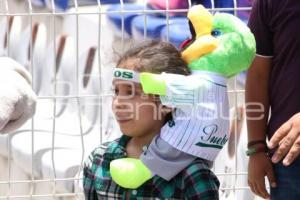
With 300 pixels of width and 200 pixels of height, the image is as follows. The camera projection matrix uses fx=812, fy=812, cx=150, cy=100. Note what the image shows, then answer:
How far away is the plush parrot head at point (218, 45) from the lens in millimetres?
1571

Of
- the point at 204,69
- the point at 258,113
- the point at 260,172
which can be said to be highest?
the point at 204,69

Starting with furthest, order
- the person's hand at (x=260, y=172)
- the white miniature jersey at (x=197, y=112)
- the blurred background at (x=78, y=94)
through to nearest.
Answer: the blurred background at (x=78, y=94), the person's hand at (x=260, y=172), the white miniature jersey at (x=197, y=112)

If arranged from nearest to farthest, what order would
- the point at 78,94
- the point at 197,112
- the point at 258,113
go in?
the point at 197,112, the point at 258,113, the point at 78,94

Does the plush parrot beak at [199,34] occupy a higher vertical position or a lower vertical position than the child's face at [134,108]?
higher

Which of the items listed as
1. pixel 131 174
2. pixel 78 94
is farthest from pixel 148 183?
pixel 78 94

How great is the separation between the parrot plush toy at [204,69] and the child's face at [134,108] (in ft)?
0.12

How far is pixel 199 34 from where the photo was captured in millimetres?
1606

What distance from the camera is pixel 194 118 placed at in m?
1.56

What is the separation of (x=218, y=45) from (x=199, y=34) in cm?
5

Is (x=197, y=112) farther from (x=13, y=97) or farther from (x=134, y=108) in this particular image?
(x=13, y=97)

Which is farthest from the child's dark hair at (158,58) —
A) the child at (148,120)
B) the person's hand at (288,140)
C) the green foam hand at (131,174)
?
the person's hand at (288,140)

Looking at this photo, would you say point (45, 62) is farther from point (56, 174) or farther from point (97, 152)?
point (97, 152)

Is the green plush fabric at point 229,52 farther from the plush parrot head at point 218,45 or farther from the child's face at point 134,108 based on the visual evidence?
the child's face at point 134,108

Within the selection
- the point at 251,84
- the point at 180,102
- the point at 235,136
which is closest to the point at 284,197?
the point at 251,84
